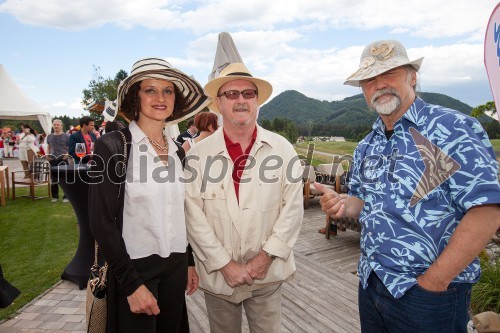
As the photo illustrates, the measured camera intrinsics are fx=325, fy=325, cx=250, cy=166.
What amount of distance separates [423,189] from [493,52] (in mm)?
2054

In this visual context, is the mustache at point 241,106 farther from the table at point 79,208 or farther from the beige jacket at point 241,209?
the table at point 79,208

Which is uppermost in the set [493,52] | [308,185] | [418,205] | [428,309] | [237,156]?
[493,52]

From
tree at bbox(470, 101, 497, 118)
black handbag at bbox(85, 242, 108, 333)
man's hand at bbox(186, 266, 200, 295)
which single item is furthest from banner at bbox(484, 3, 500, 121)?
tree at bbox(470, 101, 497, 118)

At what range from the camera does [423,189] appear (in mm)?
1681

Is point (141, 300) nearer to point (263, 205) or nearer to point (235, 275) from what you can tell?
point (235, 275)

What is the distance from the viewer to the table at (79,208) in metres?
3.93

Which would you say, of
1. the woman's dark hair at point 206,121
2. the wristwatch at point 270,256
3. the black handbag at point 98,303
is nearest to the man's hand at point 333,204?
the wristwatch at point 270,256

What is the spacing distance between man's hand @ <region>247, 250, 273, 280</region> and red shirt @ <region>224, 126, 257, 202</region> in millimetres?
438

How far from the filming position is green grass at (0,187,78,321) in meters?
4.77

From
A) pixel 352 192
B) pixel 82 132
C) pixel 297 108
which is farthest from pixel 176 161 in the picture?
pixel 297 108

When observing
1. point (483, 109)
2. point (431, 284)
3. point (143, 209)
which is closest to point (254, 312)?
point (143, 209)

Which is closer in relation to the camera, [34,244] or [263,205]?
[263,205]

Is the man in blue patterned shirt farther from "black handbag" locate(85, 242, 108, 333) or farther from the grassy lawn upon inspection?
the grassy lawn

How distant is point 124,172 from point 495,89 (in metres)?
3.15
